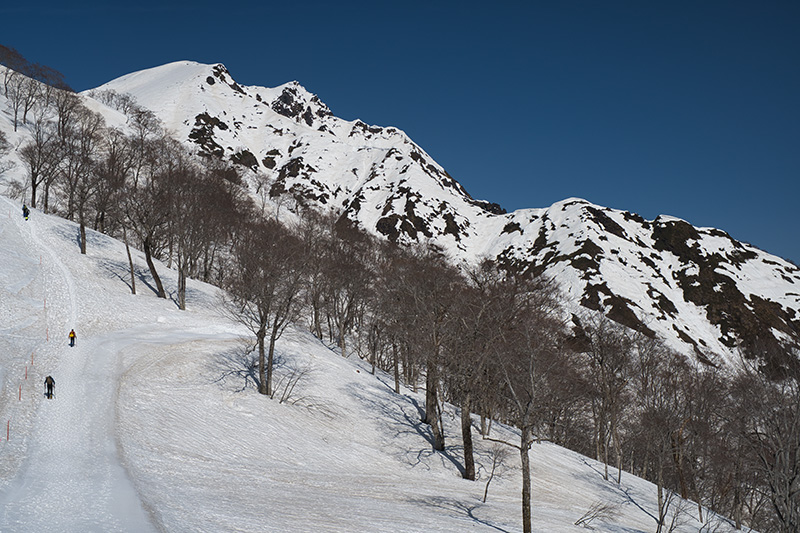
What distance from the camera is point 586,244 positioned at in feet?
432

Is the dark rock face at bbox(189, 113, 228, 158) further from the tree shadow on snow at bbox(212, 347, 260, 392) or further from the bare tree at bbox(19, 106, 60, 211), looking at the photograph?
the tree shadow on snow at bbox(212, 347, 260, 392)

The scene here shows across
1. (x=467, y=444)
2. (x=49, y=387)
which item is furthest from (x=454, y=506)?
(x=49, y=387)

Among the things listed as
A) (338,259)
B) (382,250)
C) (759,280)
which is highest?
(759,280)

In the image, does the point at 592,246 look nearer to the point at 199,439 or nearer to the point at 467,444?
the point at 467,444

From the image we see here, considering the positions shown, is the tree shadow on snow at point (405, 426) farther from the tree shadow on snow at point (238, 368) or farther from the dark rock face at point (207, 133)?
the dark rock face at point (207, 133)

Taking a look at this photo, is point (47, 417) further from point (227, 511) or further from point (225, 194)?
point (225, 194)

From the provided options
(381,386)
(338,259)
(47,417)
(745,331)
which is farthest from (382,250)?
(745,331)

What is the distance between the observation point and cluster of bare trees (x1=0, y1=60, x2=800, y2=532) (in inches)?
1017

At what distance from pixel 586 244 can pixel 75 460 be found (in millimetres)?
134743

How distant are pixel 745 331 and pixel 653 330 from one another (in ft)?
105

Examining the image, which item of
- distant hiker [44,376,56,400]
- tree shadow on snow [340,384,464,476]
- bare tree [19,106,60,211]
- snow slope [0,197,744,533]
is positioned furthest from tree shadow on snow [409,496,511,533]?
bare tree [19,106,60,211]

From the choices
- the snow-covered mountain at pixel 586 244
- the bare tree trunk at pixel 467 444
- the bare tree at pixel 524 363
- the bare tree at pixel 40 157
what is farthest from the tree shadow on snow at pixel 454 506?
the snow-covered mountain at pixel 586 244

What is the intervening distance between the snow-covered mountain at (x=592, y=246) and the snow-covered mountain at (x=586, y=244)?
1.41ft

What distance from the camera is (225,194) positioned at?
7456cm
